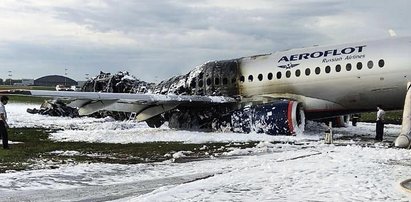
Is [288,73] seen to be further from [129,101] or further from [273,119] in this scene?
[129,101]

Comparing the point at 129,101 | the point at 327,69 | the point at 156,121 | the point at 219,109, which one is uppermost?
the point at 327,69

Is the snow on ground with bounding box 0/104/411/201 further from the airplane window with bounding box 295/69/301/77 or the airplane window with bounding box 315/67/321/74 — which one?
the airplane window with bounding box 295/69/301/77

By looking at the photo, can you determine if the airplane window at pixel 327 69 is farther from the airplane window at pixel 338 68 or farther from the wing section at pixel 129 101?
the wing section at pixel 129 101

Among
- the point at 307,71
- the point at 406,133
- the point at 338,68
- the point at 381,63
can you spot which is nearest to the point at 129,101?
the point at 307,71

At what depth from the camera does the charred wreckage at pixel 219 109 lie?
20031 mm

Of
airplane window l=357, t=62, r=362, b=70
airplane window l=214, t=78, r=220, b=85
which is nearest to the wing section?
airplane window l=214, t=78, r=220, b=85

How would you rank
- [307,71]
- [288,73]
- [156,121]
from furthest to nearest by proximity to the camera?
[156,121]
[288,73]
[307,71]

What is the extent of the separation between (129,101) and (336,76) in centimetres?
823

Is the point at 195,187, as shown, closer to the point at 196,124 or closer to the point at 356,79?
the point at 356,79

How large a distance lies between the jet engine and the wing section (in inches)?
61.7

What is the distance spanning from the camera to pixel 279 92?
22.0 m

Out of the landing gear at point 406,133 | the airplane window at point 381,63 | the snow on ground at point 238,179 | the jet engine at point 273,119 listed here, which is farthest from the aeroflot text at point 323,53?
the landing gear at point 406,133

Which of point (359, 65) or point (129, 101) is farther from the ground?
point (359, 65)

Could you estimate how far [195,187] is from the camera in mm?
8875
